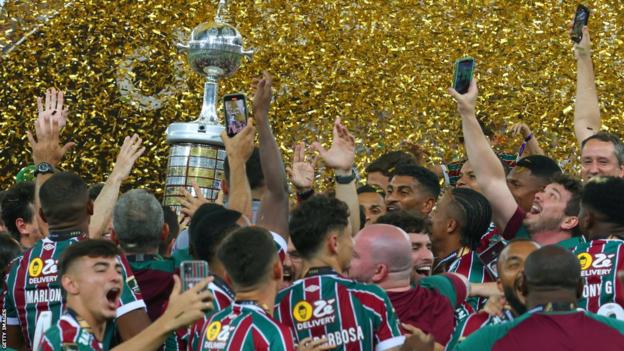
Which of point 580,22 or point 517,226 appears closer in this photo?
point 517,226

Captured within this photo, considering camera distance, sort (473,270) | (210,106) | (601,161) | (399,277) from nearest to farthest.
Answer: (399,277)
(473,270)
(601,161)
(210,106)

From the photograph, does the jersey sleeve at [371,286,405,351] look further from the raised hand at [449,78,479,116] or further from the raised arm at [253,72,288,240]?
the raised hand at [449,78,479,116]

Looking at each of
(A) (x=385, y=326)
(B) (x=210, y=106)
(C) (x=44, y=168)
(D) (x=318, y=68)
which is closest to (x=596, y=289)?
(A) (x=385, y=326)

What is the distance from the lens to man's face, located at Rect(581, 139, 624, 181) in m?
8.45

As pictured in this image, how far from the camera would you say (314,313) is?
607cm

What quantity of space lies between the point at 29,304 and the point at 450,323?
2372 millimetres

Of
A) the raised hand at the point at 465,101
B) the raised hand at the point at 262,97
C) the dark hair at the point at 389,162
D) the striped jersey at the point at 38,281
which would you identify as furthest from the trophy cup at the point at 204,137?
the striped jersey at the point at 38,281

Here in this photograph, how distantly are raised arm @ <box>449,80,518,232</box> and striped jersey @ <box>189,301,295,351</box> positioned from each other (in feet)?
8.62

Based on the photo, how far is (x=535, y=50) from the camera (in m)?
15.9

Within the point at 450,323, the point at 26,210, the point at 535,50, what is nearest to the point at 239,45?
the point at 535,50

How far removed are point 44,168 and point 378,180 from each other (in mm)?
2921

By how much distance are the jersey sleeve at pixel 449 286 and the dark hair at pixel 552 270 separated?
1.12 metres

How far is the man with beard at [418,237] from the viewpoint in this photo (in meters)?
7.22

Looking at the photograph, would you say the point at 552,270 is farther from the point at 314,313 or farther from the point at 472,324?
the point at 314,313
